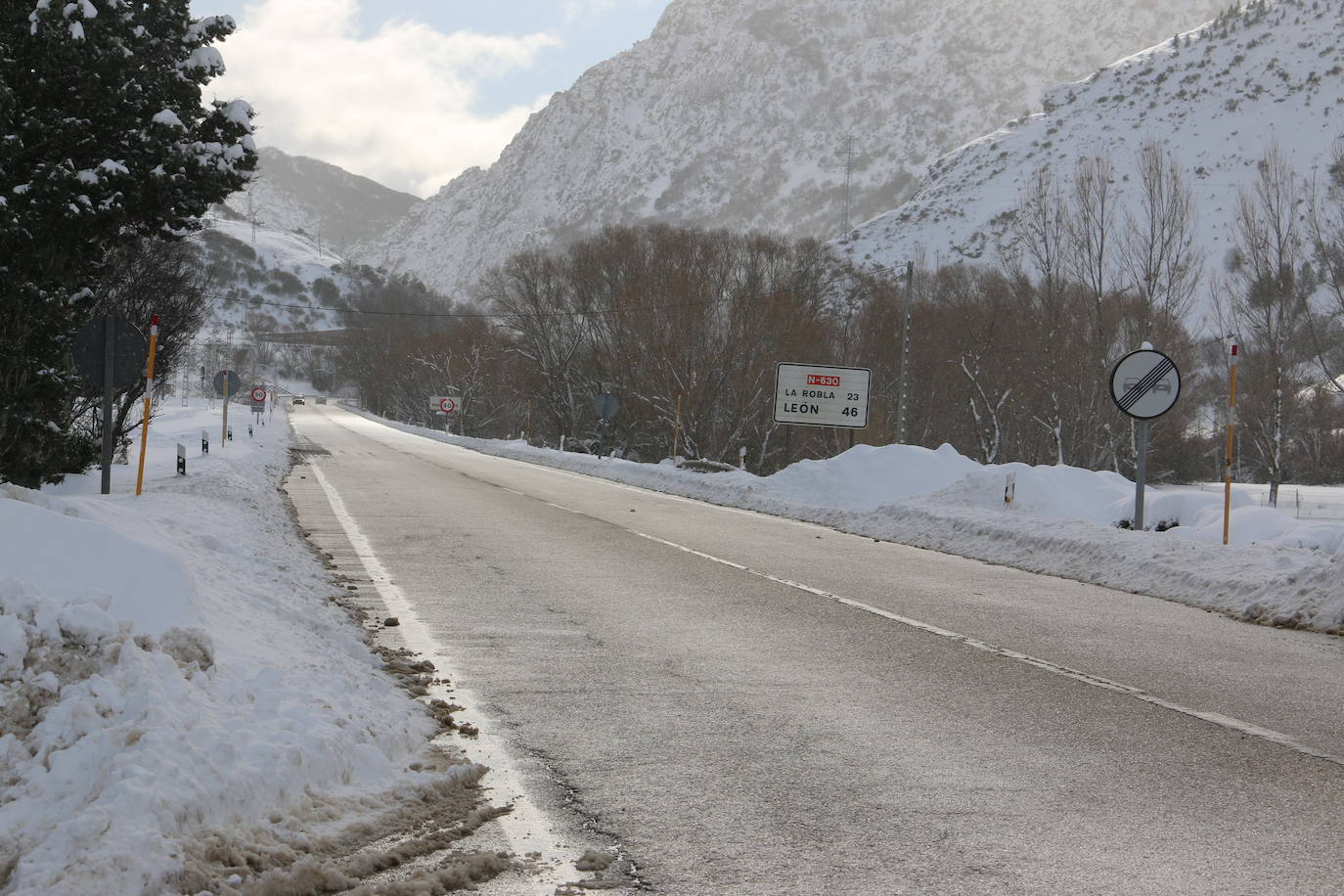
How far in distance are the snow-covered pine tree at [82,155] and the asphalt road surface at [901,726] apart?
16.6 ft

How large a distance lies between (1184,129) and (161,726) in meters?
185

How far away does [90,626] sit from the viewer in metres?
4.85

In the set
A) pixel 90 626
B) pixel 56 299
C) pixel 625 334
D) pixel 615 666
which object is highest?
pixel 625 334

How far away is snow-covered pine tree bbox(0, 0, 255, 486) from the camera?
41.7 feet

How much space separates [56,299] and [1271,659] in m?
13.0

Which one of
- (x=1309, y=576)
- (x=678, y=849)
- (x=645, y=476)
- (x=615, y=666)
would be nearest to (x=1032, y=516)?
(x=1309, y=576)

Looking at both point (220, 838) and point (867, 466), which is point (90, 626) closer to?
point (220, 838)

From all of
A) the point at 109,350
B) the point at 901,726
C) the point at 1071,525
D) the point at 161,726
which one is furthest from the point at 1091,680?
the point at 109,350

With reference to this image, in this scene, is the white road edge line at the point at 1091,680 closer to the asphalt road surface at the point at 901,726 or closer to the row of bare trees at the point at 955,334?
the asphalt road surface at the point at 901,726

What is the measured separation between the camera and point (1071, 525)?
15734mm

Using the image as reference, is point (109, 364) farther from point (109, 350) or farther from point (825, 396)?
point (825, 396)

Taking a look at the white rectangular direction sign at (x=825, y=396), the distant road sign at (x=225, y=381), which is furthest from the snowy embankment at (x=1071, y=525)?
the distant road sign at (x=225, y=381)

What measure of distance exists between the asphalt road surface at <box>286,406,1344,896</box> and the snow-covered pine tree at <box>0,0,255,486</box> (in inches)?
199

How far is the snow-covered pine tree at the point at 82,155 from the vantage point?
41.7 feet
